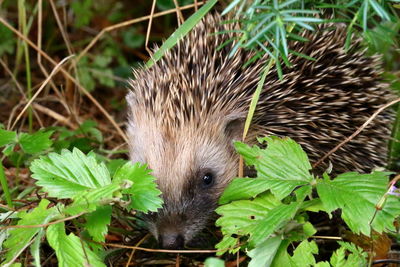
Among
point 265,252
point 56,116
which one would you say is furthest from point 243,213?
point 56,116

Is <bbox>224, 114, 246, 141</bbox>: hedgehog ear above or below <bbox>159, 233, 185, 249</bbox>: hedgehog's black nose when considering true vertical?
above

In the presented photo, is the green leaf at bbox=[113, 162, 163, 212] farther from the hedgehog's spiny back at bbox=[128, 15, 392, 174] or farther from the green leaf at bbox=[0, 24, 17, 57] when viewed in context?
the green leaf at bbox=[0, 24, 17, 57]

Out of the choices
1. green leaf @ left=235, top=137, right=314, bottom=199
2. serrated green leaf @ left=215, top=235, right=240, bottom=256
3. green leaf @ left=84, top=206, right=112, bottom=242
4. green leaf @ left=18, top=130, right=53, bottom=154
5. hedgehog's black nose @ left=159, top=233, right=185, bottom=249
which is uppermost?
green leaf @ left=235, top=137, right=314, bottom=199

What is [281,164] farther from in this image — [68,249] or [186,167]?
[68,249]

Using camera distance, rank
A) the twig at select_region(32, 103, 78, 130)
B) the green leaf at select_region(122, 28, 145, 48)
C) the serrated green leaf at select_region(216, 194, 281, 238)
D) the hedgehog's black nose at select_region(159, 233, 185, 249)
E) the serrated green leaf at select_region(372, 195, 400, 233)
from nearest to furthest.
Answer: the serrated green leaf at select_region(372, 195, 400, 233)
the serrated green leaf at select_region(216, 194, 281, 238)
the hedgehog's black nose at select_region(159, 233, 185, 249)
the twig at select_region(32, 103, 78, 130)
the green leaf at select_region(122, 28, 145, 48)

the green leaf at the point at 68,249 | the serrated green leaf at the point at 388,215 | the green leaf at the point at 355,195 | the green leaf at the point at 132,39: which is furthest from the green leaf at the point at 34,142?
the green leaf at the point at 132,39

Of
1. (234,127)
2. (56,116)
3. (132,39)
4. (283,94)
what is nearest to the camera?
(283,94)

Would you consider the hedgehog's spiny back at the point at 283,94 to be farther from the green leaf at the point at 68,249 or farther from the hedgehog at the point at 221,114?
the green leaf at the point at 68,249

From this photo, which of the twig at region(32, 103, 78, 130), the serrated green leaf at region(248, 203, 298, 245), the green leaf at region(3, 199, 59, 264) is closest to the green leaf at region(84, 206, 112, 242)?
the green leaf at region(3, 199, 59, 264)
